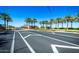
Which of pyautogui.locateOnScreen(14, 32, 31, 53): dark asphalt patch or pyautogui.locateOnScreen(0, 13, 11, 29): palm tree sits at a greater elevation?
pyautogui.locateOnScreen(0, 13, 11, 29): palm tree

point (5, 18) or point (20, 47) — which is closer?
point (20, 47)

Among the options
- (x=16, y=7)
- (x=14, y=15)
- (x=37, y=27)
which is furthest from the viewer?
(x=37, y=27)

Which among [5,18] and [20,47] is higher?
[5,18]

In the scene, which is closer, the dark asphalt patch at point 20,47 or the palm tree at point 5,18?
the dark asphalt patch at point 20,47

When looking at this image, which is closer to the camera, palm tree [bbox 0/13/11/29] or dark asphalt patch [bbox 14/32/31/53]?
dark asphalt patch [bbox 14/32/31/53]

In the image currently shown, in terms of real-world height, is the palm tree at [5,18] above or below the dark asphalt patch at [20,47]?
above
